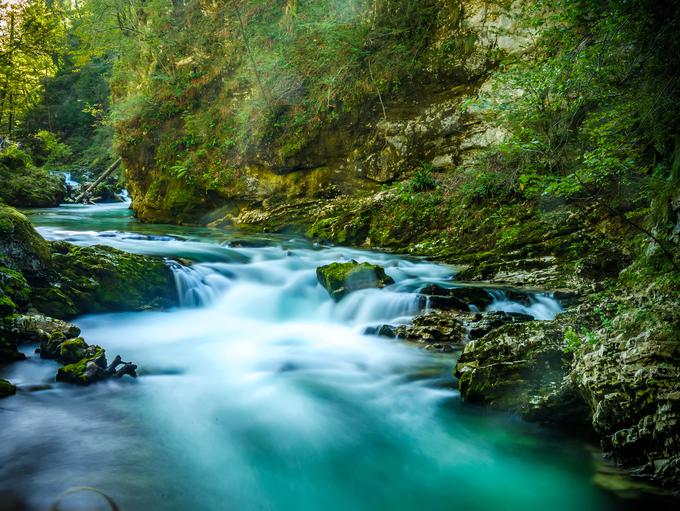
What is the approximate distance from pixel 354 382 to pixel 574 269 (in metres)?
4.69

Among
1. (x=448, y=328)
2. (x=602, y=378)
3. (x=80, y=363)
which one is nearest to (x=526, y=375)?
(x=602, y=378)

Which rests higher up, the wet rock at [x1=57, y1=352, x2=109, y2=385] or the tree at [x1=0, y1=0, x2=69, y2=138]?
the tree at [x1=0, y1=0, x2=69, y2=138]

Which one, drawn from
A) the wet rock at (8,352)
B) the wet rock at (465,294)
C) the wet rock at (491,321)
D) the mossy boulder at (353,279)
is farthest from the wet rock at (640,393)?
the wet rock at (8,352)

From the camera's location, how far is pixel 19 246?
6113 millimetres

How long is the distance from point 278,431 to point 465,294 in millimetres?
3910

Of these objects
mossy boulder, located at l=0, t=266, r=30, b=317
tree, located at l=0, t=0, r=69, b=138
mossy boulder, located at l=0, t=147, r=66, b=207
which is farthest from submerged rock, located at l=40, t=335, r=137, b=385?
mossy boulder, located at l=0, t=147, r=66, b=207

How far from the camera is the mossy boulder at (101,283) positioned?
246 inches

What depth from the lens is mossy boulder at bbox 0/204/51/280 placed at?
19.7 ft

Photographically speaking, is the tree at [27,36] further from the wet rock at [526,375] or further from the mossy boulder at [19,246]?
the wet rock at [526,375]

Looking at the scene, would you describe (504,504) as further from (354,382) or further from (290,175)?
(290,175)

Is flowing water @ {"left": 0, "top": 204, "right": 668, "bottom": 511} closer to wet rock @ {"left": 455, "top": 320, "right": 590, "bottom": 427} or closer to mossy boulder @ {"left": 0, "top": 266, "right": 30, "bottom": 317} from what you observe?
wet rock @ {"left": 455, "top": 320, "right": 590, "bottom": 427}

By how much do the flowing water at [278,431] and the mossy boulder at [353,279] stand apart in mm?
661

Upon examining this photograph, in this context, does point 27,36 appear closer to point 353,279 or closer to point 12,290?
point 12,290

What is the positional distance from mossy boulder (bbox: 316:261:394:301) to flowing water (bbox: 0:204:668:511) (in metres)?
0.66
